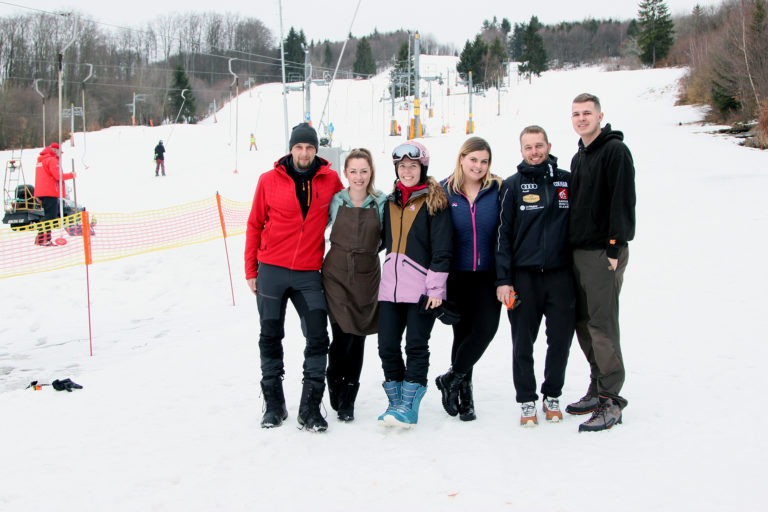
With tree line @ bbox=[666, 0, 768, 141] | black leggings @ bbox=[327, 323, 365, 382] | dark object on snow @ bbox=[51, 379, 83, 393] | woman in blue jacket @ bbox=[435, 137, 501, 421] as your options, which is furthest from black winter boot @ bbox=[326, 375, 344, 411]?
tree line @ bbox=[666, 0, 768, 141]

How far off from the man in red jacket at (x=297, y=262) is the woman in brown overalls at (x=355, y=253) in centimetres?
9

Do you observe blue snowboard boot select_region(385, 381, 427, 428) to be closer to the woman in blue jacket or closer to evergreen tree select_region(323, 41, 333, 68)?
the woman in blue jacket

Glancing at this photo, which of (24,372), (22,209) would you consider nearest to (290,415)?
(24,372)

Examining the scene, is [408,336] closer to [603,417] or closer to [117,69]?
[603,417]

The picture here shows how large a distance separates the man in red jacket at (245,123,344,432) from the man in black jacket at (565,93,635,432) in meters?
1.49

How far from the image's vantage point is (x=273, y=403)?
3703 mm

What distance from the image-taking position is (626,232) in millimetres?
3219

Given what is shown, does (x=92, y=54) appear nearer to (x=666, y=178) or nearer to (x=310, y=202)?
(x=666, y=178)

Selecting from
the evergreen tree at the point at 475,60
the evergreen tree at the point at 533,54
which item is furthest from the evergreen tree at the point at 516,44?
the evergreen tree at the point at 533,54

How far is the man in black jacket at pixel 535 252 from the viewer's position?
339 centimetres

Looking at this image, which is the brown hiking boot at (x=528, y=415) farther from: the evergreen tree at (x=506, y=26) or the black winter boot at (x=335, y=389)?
the evergreen tree at (x=506, y=26)

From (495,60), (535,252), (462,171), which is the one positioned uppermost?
(495,60)

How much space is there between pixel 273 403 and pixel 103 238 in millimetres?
9177

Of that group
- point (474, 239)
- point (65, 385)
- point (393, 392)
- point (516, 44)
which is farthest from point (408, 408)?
point (516, 44)
